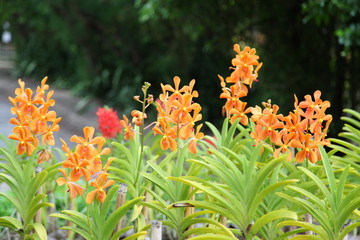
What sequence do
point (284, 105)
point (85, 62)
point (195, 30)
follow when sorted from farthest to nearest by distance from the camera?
point (85, 62)
point (195, 30)
point (284, 105)

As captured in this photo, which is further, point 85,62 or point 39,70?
point 39,70

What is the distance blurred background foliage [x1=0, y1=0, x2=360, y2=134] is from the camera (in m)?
8.07

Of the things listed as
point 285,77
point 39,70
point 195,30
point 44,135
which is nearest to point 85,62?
point 39,70

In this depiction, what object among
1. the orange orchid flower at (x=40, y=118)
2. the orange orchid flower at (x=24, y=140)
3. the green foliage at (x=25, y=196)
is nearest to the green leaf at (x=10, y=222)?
the green foliage at (x=25, y=196)

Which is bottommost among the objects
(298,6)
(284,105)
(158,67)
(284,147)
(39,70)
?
(284,147)

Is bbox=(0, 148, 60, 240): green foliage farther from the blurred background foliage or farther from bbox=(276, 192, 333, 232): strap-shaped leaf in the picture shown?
the blurred background foliage

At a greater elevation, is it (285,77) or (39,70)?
(39,70)

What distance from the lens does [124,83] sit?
11773 millimetres

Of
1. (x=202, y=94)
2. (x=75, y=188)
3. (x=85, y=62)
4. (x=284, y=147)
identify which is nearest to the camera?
(x=75, y=188)

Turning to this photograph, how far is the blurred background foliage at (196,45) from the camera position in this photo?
8070 millimetres

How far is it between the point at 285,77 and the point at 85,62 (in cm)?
564

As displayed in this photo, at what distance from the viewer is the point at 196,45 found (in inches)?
406

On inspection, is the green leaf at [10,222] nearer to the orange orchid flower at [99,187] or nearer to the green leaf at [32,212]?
the green leaf at [32,212]

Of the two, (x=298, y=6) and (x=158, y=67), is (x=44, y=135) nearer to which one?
(x=298, y=6)
